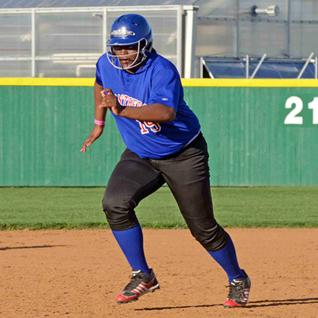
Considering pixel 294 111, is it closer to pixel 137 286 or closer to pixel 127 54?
pixel 137 286

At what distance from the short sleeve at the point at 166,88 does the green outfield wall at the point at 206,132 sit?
12.0m

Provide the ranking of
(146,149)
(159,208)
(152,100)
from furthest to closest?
(159,208)
(146,149)
(152,100)

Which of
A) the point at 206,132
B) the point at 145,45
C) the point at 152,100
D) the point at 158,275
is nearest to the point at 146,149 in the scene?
the point at 152,100

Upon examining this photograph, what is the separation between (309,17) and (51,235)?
15316 mm

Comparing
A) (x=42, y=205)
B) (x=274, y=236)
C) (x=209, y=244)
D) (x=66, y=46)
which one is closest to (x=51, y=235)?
(x=274, y=236)

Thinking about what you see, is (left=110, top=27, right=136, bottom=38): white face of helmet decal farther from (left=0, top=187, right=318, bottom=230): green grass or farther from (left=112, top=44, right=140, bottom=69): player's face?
(left=0, top=187, right=318, bottom=230): green grass

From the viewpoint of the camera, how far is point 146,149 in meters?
6.86

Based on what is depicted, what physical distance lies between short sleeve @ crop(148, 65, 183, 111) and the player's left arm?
49 millimetres

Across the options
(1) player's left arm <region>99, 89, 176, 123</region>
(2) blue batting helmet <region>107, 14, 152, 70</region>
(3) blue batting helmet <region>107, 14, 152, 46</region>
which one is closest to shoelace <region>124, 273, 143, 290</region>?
(1) player's left arm <region>99, 89, 176, 123</region>

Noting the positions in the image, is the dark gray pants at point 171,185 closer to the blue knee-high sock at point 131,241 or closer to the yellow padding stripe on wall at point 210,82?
the blue knee-high sock at point 131,241

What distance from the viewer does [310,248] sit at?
35.2 feet

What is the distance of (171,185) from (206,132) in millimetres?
11819

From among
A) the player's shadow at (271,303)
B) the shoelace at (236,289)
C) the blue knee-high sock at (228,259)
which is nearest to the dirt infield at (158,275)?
the player's shadow at (271,303)

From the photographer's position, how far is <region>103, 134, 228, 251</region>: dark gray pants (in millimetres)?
6801
